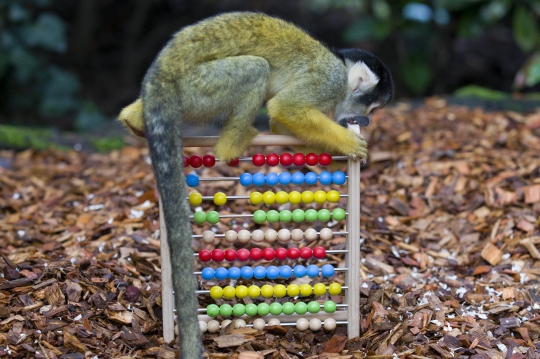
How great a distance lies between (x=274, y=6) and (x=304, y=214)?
7.08m

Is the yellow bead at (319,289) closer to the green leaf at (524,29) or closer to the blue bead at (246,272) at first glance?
the blue bead at (246,272)

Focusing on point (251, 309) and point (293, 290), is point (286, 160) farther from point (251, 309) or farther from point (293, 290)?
point (251, 309)

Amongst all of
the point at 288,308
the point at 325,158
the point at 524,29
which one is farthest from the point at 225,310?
the point at 524,29

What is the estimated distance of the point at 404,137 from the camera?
17.9 feet

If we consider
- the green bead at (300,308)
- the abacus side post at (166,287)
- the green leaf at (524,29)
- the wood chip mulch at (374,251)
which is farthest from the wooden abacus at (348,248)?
the green leaf at (524,29)

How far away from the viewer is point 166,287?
2977mm

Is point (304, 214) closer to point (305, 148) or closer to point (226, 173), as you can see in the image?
point (305, 148)

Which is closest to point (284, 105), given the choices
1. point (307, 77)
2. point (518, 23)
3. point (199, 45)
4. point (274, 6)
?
point (307, 77)

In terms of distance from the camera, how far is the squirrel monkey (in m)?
2.74

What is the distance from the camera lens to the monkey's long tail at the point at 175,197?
2652mm

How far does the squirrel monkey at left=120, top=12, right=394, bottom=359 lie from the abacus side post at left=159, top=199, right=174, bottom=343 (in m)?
0.23

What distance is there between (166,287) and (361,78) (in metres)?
1.56

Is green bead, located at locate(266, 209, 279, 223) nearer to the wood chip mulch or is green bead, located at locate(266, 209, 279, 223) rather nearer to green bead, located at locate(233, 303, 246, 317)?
green bead, located at locate(233, 303, 246, 317)

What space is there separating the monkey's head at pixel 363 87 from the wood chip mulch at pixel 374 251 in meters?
0.95
